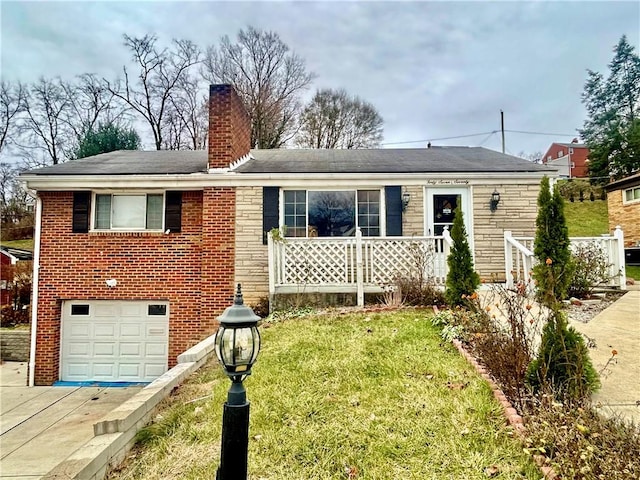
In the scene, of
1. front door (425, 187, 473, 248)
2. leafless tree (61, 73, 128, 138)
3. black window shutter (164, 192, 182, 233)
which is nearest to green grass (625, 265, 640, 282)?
front door (425, 187, 473, 248)

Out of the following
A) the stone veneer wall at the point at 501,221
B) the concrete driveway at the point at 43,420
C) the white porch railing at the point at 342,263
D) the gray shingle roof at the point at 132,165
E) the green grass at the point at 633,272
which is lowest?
the concrete driveway at the point at 43,420

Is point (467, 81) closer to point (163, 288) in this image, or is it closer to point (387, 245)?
point (387, 245)

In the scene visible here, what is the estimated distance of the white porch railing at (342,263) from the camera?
784cm

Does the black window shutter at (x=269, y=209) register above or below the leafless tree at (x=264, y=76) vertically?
below

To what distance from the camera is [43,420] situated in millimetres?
6676

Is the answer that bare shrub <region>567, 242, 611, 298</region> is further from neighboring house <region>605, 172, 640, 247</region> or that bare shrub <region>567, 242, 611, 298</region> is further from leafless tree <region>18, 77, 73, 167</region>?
leafless tree <region>18, 77, 73, 167</region>

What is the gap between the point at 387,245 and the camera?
799 cm

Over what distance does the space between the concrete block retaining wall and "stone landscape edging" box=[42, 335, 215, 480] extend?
9.44 metres

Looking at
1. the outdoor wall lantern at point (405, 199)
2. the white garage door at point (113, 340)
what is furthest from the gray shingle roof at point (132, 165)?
the outdoor wall lantern at point (405, 199)

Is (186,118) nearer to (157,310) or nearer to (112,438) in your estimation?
(157,310)

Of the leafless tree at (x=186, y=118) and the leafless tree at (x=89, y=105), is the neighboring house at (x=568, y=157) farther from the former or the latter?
the leafless tree at (x=89, y=105)

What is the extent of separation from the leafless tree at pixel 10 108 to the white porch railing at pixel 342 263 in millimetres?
23773

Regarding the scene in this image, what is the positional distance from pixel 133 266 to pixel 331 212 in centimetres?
482

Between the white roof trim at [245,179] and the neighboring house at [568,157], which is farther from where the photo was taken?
the neighboring house at [568,157]
